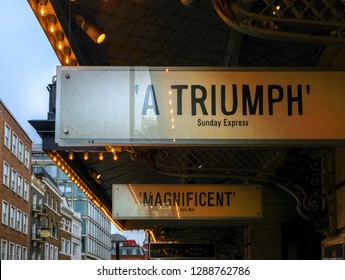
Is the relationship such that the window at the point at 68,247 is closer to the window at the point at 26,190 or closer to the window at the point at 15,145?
the window at the point at 26,190

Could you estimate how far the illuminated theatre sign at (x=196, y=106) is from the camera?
15.2ft

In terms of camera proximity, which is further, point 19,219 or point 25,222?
point 25,222

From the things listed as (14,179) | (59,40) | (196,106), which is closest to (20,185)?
(14,179)

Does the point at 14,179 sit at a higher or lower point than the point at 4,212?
higher

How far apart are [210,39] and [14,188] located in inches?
1601

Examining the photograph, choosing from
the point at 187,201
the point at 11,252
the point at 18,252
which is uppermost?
the point at 18,252

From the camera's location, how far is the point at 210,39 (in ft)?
25.5

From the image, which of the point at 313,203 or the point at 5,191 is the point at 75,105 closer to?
the point at 313,203

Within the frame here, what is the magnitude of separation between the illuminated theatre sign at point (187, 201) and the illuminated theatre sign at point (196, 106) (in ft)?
14.5

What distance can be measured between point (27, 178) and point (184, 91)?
47387 millimetres

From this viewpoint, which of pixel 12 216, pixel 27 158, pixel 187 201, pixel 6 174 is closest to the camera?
pixel 187 201

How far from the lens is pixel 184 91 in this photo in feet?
15.4

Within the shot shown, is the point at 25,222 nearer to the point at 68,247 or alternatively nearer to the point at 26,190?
the point at 26,190
